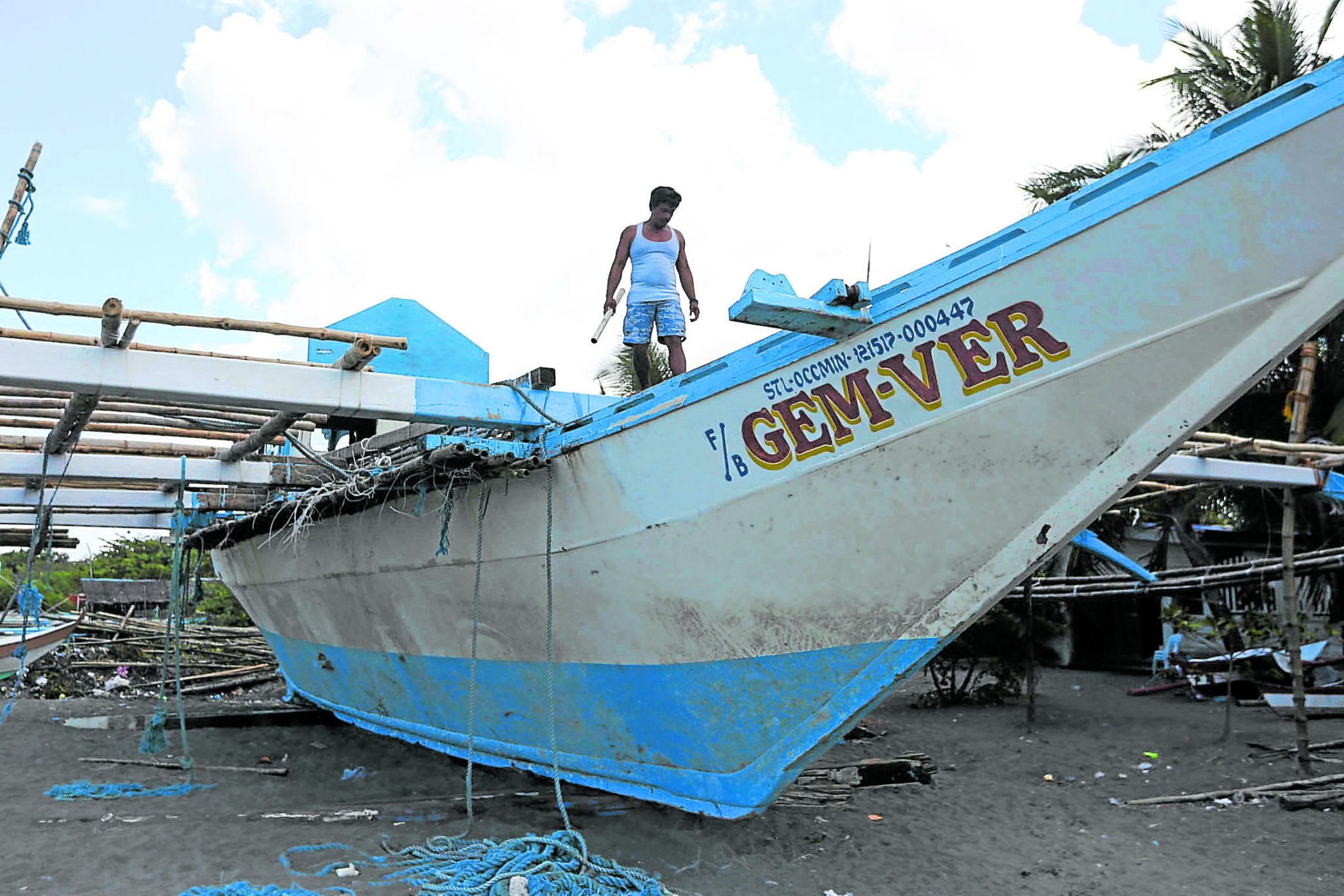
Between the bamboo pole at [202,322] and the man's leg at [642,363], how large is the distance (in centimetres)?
177

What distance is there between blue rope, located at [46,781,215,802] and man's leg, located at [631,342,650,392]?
14.1ft

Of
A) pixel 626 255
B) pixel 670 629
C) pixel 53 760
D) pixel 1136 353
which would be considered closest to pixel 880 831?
pixel 670 629

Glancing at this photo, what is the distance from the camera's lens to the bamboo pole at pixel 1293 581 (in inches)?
255

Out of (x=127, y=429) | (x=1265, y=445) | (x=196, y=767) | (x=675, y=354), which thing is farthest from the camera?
(x=127, y=429)

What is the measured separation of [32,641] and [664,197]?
1177 cm

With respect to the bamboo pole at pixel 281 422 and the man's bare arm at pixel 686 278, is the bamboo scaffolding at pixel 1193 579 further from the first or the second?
the bamboo pole at pixel 281 422

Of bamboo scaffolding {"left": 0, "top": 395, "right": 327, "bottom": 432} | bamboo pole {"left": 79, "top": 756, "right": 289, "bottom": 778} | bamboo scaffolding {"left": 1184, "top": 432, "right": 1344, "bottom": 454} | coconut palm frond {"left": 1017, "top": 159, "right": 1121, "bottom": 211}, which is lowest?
bamboo pole {"left": 79, "top": 756, "right": 289, "bottom": 778}

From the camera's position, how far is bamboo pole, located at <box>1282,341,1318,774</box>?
646cm

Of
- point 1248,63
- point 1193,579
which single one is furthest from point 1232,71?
point 1193,579

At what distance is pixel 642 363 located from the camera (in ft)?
19.7

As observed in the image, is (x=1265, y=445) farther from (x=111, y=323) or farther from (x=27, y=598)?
(x=27, y=598)

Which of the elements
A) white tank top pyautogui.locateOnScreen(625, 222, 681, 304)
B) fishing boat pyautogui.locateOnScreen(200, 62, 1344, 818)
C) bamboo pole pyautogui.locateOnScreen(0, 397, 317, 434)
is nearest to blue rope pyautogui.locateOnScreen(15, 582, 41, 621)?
bamboo pole pyautogui.locateOnScreen(0, 397, 317, 434)

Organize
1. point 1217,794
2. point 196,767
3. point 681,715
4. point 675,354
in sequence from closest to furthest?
point 681,715 → point 675,354 → point 1217,794 → point 196,767

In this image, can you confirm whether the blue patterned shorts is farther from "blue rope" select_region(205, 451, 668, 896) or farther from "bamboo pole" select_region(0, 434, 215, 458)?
"bamboo pole" select_region(0, 434, 215, 458)
